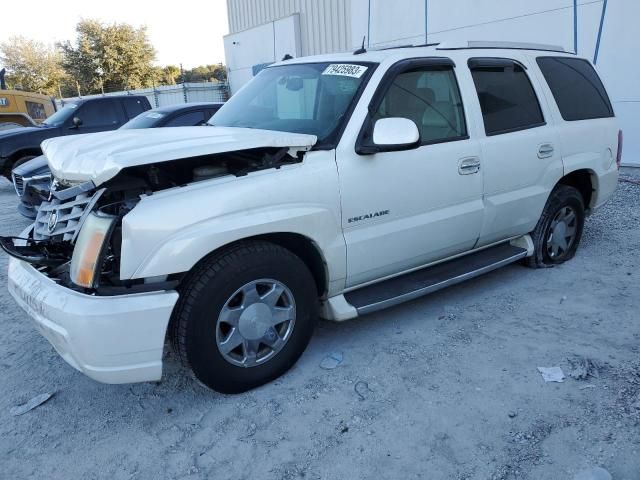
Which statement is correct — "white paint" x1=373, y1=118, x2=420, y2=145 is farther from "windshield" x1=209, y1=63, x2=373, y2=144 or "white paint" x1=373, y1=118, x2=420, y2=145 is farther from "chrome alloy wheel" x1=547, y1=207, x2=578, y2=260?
"chrome alloy wheel" x1=547, y1=207, x2=578, y2=260

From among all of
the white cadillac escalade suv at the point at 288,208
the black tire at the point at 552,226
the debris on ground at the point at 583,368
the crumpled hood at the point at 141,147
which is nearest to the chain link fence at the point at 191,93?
the black tire at the point at 552,226

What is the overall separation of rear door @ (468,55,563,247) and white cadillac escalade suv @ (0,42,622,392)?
0.02 metres

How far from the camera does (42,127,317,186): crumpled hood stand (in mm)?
2457

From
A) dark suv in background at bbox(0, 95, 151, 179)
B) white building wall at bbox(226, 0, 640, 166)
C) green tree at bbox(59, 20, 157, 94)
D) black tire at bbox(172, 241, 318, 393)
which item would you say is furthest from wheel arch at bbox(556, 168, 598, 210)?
green tree at bbox(59, 20, 157, 94)

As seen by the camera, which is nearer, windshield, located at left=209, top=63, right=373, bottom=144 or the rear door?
windshield, located at left=209, top=63, right=373, bottom=144

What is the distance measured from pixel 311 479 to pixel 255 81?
2.98m

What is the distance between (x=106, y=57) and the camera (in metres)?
38.0

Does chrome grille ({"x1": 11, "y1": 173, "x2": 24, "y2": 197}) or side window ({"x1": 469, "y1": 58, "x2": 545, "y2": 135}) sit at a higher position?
side window ({"x1": 469, "y1": 58, "x2": 545, "y2": 135})

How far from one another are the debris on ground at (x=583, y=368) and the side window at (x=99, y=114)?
9031mm

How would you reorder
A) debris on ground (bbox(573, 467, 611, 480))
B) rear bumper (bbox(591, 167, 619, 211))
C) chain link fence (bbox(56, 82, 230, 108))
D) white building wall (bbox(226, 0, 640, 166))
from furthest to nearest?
chain link fence (bbox(56, 82, 230, 108)) → white building wall (bbox(226, 0, 640, 166)) → rear bumper (bbox(591, 167, 619, 211)) → debris on ground (bbox(573, 467, 611, 480))

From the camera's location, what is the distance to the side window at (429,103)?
3338 mm

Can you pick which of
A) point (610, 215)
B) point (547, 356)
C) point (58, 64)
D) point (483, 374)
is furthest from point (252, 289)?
point (58, 64)

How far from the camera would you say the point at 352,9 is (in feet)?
41.3

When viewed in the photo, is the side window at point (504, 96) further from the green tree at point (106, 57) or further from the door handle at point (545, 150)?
the green tree at point (106, 57)
